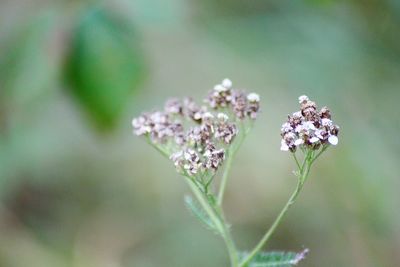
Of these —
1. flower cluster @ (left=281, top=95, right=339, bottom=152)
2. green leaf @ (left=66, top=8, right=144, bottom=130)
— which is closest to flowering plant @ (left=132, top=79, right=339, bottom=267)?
flower cluster @ (left=281, top=95, right=339, bottom=152)

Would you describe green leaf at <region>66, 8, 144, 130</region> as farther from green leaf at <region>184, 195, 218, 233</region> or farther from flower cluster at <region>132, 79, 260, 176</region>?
green leaf at <region>184, 195, 218, 233</region>

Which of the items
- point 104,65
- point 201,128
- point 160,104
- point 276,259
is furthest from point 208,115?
point 160,104

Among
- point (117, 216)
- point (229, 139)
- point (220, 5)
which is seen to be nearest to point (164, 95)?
point (117, 216)

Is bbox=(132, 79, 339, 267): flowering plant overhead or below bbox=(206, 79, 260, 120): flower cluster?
below

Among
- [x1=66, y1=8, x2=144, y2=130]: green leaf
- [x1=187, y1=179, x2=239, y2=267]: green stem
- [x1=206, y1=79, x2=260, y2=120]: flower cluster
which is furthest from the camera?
[x1=66, y1=8, x2=144, y2=130]: green leaf

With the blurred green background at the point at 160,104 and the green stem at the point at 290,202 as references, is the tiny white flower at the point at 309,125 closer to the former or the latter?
the green stem at the point at 290,202

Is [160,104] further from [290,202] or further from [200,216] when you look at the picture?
[290,202]

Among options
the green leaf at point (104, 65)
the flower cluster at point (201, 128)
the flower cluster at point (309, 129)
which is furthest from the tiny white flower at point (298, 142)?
the green leaf at point (104, 65)
